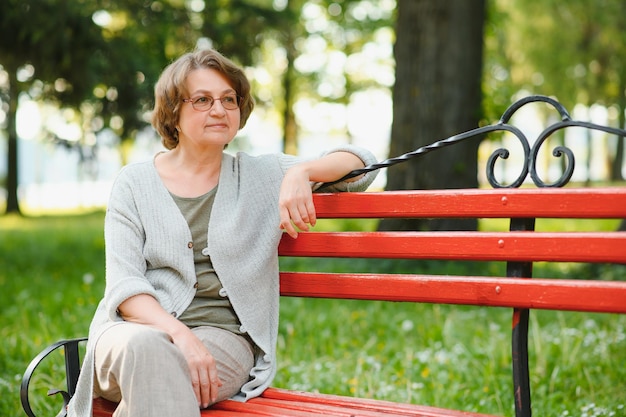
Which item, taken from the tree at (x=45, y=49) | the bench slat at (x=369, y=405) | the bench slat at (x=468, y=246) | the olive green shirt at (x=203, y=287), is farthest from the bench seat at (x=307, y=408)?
the tree at (x=45, y=49)

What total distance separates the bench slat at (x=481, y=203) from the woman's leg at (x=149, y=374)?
798mm

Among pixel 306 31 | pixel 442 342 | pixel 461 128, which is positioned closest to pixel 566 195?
pixel 442 342

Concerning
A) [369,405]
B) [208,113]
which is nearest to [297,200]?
[208,113]

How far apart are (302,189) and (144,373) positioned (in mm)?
799

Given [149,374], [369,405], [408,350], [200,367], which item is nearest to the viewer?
[149,374]

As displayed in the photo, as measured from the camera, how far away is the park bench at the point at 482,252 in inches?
91.7

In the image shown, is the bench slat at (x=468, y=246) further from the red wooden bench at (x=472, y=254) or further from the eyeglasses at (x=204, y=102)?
the eyeglasses at (x=204, y=102)

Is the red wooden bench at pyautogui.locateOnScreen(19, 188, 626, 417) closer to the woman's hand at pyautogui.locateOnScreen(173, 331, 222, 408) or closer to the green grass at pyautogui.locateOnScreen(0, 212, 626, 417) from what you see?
the woman's hand at pyautogui.locateOnScreen(173, 331, 222, 408)

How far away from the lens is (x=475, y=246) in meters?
2.53

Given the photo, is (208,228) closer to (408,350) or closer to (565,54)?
(408,350)

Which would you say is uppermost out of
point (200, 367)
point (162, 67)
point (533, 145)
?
point (162, 67)

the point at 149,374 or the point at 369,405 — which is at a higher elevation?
the point at 149,374

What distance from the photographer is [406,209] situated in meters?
2.67

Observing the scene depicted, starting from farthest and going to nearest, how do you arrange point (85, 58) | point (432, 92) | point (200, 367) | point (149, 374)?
point (85, 58) < point (432, 92) < point (200, 367) < point (149, 374)
